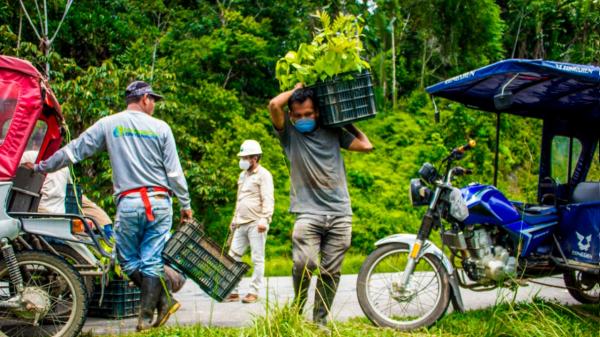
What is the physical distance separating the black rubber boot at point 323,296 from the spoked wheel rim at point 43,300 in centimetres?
191

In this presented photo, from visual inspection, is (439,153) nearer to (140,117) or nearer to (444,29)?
(444,29)

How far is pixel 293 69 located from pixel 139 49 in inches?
410

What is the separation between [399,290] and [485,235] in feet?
3.49

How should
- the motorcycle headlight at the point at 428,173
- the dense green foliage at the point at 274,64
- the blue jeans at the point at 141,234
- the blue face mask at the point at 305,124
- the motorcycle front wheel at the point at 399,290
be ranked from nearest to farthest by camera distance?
the blue face mask at the point at 305,124 < the blue jeans at the point at 141,234 < the motorcycle front wheel at the point at 399,290 < the motorcycle headlight at the point at 428,173 < the dense green foliage at the point at 274,64

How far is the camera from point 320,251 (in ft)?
19.7

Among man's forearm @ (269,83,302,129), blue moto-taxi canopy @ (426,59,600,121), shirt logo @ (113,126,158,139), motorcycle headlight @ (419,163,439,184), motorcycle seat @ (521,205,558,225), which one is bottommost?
motorcycle seat @ (521,205,558,225)

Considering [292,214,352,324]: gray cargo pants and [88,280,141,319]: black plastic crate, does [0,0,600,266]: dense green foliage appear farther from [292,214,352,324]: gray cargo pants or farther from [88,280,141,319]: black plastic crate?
[292,214,352,324]: gray cargo pants

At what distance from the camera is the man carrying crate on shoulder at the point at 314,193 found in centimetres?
582

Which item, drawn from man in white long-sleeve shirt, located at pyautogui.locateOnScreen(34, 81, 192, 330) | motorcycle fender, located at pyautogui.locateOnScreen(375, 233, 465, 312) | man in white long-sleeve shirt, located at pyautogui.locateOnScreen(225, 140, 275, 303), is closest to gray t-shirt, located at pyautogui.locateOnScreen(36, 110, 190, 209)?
man in white long-sleeve shirt, located at pyautogui.locateOnScreen(34, 81, 192, 330)

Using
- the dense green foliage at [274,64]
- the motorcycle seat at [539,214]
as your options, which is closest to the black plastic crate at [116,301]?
the motorcycle seat at [539,214]

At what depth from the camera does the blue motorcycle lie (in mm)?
6539

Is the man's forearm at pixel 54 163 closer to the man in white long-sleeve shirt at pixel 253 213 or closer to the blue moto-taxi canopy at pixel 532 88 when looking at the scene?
the man in white long-sleeve shirt at pixel 253 213

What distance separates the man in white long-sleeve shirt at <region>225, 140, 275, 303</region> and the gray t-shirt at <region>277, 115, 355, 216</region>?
2.86 m

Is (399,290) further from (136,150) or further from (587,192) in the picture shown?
(136,150)
